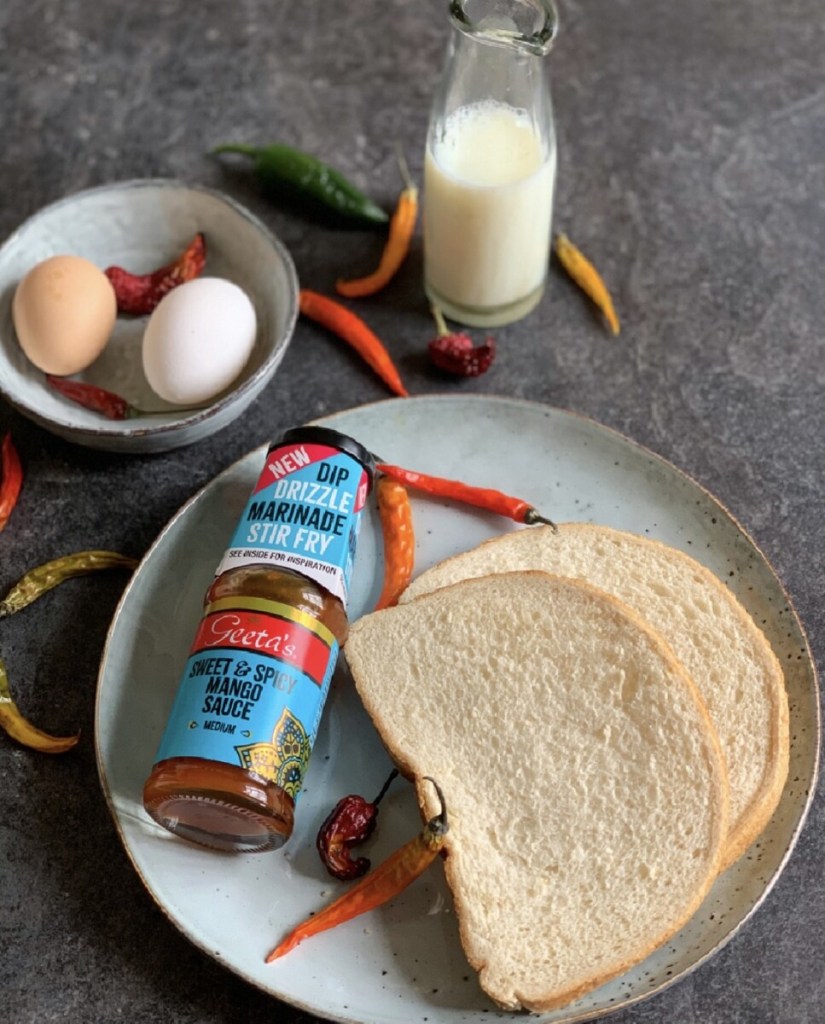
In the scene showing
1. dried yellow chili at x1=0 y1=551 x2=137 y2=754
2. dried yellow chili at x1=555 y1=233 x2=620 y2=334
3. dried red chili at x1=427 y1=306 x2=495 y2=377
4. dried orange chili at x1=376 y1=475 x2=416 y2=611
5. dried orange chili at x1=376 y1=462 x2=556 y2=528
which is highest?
dried yellow chili at x1=555 y1=233 x2=620 y2=334

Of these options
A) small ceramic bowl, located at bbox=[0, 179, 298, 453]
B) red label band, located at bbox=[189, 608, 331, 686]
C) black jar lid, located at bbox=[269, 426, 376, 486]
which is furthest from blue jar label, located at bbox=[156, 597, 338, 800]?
small ceramic bowl, located at bbox=[0, 179, 298, 453]

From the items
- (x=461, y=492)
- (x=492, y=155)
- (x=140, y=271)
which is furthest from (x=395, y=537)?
(x=140, y=271)

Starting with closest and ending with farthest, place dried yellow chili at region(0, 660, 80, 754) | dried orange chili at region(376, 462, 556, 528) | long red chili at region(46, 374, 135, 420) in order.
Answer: dried yellow chili at region(0, 660, 80, 754)
dried orange chili at region(376, 462, 556, 528)
long red chili at region(46, 374, 135, 420)

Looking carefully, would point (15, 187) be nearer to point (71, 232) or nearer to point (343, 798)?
point (71, 232)

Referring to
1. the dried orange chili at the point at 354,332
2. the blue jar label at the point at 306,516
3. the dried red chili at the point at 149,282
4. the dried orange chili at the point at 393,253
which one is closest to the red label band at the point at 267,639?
the blue jar label at the point at 306,516

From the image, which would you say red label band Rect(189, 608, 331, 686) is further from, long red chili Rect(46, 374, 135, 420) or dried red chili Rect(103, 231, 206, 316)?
dried red chili Rect(103, 231, 206, 316)

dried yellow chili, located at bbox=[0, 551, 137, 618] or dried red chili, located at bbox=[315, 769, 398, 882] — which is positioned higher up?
dried red chili, located at bbox=[315, 769, 398, 882]

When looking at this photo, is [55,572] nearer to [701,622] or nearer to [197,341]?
[197,341]

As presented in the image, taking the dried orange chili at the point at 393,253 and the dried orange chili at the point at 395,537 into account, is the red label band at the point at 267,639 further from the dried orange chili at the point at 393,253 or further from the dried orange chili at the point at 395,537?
the dried orange chili at the point at 393,253
